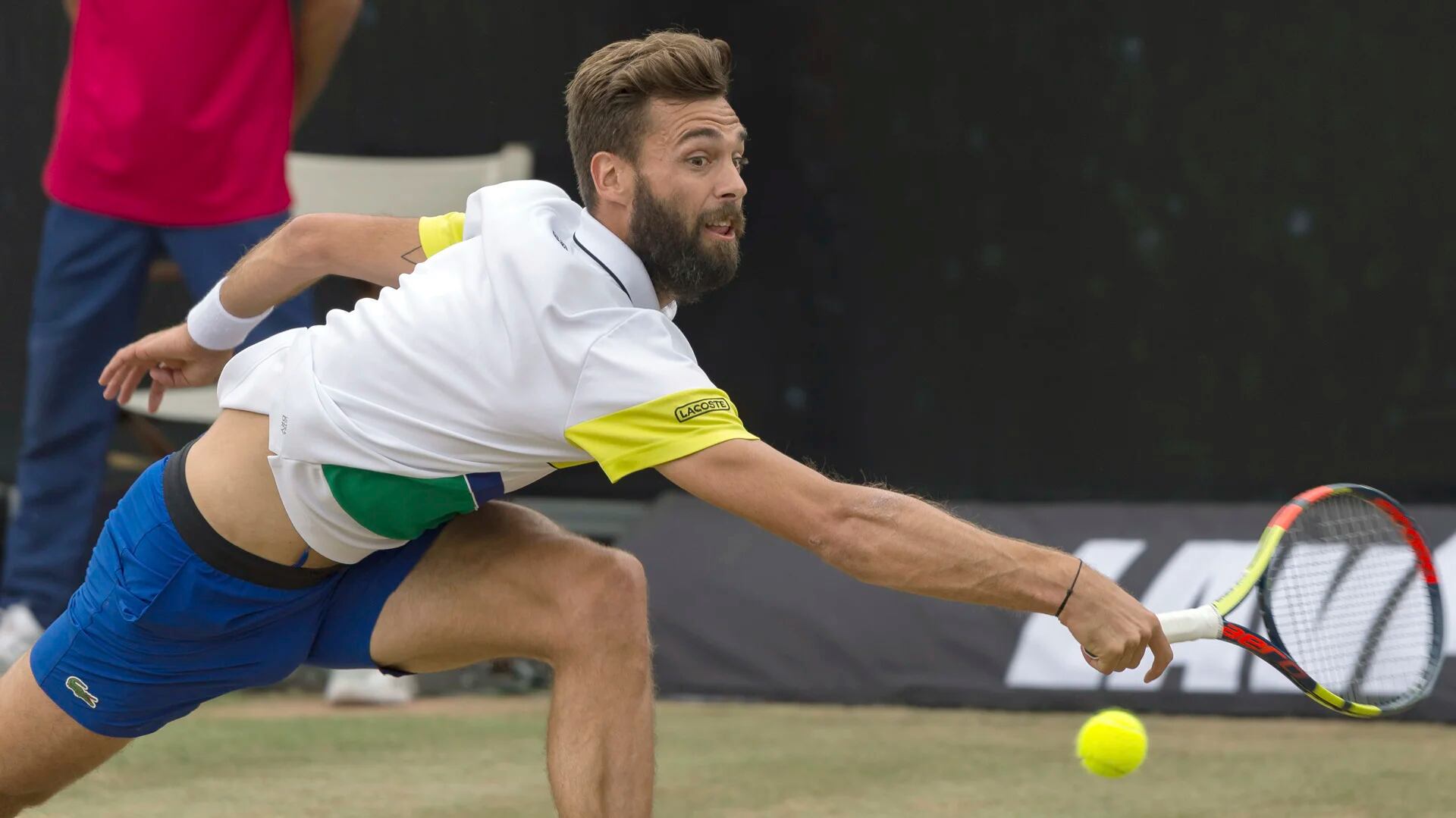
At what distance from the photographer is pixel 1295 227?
476 cm

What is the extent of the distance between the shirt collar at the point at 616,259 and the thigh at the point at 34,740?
100 centimetres

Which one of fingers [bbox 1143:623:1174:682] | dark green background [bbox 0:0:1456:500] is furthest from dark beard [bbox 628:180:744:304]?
dark green background [bbox 0:0:1456:500]

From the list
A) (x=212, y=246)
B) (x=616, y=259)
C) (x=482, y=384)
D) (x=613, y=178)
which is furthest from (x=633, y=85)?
(x=212, y=246)

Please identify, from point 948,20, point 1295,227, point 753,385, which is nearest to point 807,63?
point 948,20

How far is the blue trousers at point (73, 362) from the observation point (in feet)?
14.7

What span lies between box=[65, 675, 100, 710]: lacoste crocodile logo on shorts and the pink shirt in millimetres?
1964

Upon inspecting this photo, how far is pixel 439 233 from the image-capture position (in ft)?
8.81

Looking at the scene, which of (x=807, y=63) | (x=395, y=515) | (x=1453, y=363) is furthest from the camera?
(x=807, y=63)

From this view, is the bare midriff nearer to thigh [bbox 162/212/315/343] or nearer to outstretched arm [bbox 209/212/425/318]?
outstretched arm [bbox 209/212/425/318]

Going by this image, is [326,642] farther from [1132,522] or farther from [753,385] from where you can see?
[753,385]

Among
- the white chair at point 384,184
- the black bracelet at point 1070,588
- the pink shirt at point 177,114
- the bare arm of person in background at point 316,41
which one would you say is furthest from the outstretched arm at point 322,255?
the white chair at point 384,184

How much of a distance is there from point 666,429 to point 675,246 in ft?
0.92

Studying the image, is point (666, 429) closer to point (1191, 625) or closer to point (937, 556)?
point (937, 556)

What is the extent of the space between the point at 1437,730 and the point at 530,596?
2.36m
